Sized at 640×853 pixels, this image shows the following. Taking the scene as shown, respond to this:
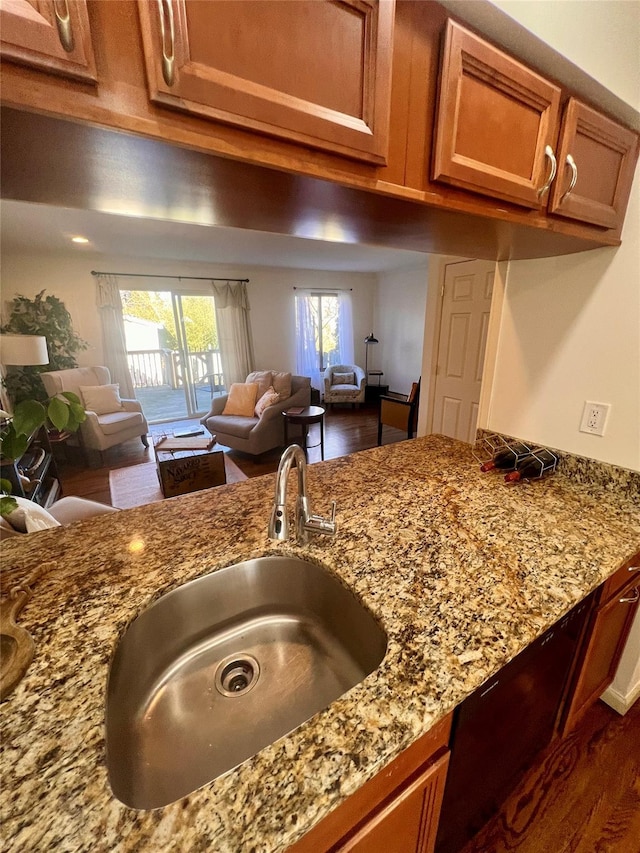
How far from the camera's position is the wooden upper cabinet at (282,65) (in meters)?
0.48

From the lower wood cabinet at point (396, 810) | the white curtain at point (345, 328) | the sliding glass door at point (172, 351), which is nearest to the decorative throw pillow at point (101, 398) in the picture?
the sliding glass door at point (172, 351)

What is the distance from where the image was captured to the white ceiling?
10.1 ft

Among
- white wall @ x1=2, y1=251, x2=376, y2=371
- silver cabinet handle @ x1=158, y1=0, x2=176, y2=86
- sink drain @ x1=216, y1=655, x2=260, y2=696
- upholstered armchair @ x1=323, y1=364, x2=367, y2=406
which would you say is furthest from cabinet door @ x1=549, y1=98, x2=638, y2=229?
white wall @ x1=2, y1=251, x2=376, y2=371

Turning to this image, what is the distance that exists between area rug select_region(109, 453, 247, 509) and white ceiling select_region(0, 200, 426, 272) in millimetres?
2332

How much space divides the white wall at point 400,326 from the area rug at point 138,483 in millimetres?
3823

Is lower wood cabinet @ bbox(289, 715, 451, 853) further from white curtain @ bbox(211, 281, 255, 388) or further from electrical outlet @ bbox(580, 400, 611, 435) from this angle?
white curtain @ bbox(211, 281, 255, 388)

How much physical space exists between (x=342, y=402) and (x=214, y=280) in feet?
9.60

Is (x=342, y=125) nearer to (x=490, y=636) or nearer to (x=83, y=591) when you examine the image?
(x=490, y=636)

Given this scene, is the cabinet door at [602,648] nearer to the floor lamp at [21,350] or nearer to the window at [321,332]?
Answer: the floor lamp at [21,350]

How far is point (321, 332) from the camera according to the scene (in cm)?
661

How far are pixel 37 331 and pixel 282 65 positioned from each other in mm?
4661

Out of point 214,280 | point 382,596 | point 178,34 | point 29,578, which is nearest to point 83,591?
point 29,578

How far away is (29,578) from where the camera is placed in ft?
2.70

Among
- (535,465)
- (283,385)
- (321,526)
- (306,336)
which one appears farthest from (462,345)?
(306,336)
